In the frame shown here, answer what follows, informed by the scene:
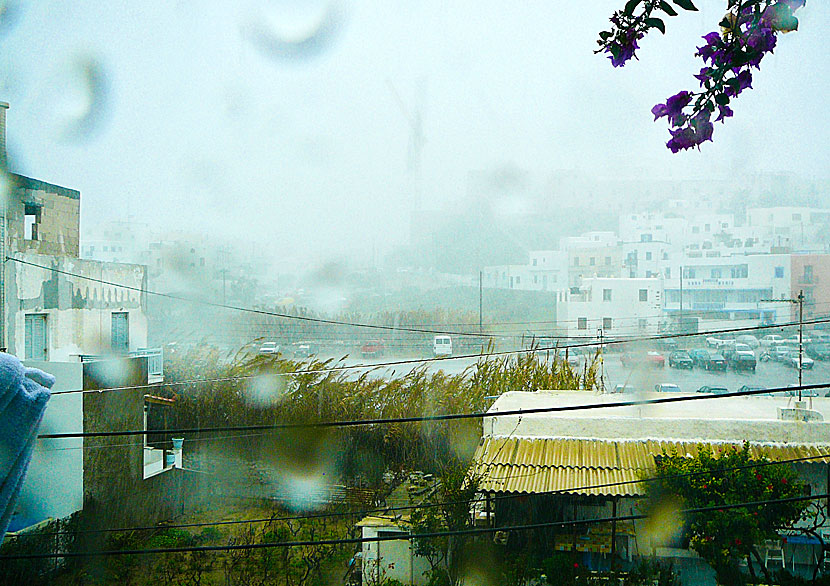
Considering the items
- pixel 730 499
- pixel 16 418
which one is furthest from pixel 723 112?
pixel 730 499

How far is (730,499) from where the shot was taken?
2.36m

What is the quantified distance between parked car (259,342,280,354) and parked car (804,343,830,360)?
359 cm

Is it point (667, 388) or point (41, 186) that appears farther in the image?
point (41, 186)

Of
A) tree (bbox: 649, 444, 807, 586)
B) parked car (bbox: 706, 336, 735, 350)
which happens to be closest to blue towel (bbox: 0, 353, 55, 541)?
tree (bbox: 649, 444, 807, 586)

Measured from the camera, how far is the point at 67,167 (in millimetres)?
7434

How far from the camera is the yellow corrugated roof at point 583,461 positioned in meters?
2.58

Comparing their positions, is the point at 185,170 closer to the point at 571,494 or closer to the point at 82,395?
the point at 82,395

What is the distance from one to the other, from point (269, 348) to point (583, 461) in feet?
10.6

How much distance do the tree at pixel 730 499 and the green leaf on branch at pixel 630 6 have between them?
204cm

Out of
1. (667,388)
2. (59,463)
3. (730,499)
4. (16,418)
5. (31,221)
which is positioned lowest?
(59,463)

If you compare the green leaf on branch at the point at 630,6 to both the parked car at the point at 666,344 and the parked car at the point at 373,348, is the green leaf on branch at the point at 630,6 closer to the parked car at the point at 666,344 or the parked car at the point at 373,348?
the parked car at the point at 666,344

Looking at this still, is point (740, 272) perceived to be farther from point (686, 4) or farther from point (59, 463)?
point (686, 4)

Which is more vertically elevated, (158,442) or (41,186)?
(41,186)

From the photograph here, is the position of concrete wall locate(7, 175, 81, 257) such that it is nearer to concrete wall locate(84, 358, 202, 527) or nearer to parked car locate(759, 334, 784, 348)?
concrete wall locate(84, 358, 202, 527)
